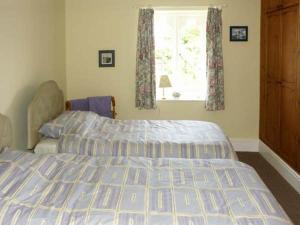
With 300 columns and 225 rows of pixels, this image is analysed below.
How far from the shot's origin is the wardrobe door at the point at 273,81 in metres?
4.82

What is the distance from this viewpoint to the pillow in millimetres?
3666

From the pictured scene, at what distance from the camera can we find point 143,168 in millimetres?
2717

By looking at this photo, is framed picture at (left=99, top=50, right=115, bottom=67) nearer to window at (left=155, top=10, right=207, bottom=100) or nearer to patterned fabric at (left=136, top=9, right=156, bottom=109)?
patterned fabric at (left=136, top=9, right=156, bottom=109)

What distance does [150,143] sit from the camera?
3.56 meters

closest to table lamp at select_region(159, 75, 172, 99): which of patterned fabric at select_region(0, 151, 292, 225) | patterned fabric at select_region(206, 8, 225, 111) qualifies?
patterned fabric at select_region(206, 8, 225, 111)

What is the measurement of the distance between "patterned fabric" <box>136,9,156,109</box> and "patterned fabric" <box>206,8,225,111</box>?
2.62ft

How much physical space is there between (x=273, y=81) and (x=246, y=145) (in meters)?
1.19

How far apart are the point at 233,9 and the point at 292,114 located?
6.46 ft

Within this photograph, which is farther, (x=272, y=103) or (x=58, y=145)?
(x=272, y=103)

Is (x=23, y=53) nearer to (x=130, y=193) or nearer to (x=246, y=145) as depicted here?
(x=130, y=193)

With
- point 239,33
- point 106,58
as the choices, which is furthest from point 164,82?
point 239,33

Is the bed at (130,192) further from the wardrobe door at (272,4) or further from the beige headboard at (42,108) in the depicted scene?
the wardrobe door at (272,4)

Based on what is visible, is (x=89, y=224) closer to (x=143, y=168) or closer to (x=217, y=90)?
(x=143, y=168)

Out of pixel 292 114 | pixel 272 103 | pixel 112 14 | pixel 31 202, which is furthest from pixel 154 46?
pixel 31 202
